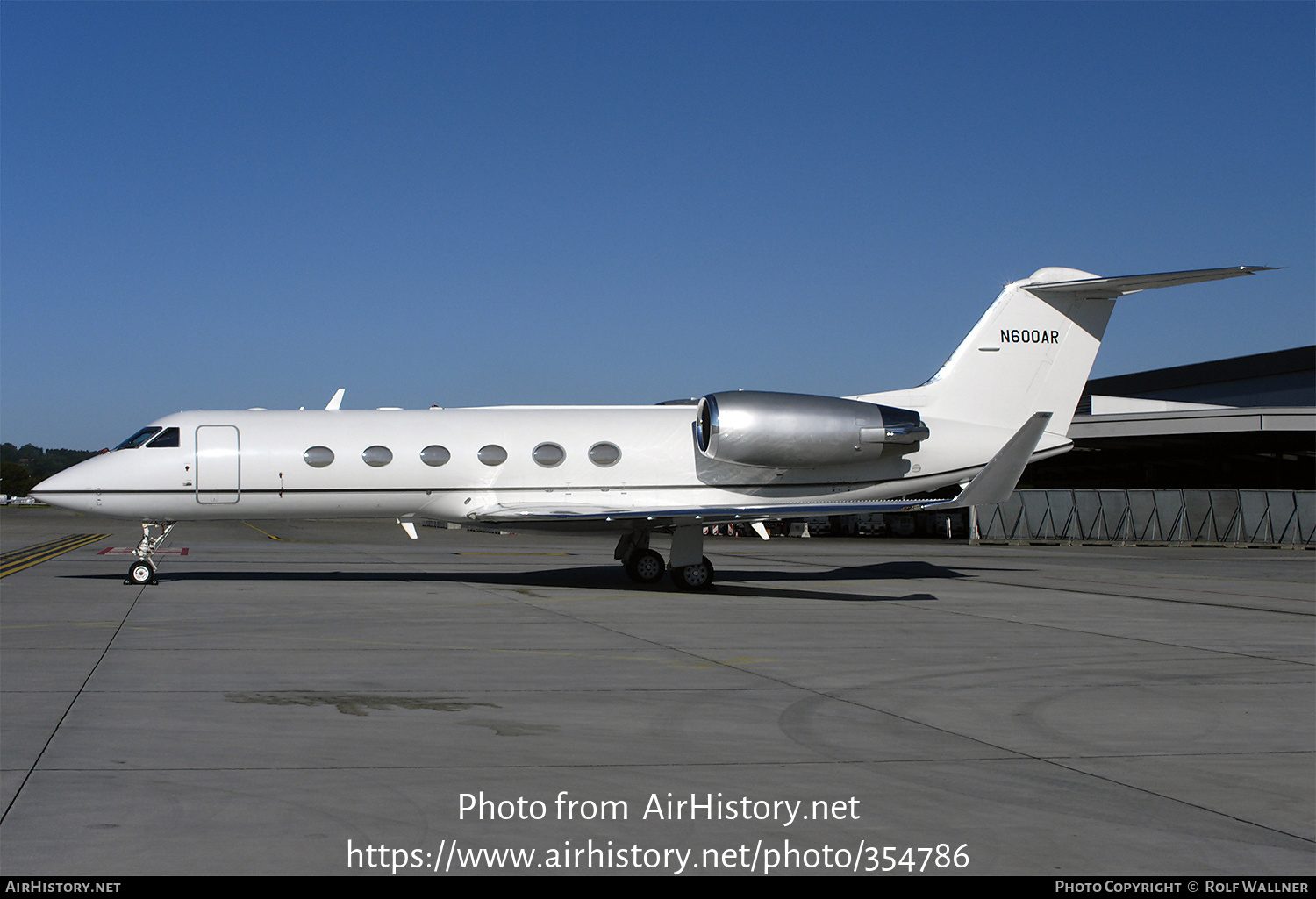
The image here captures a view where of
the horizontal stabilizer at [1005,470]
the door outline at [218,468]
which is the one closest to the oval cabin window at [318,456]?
the door outline at [218,468]

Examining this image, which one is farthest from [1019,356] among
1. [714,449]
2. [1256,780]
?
[1256,780]

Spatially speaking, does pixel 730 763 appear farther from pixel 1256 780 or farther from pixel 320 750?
pixel 1256 780

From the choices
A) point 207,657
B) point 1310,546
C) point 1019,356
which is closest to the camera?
point 207,657

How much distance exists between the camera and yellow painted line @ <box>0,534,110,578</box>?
22109mm

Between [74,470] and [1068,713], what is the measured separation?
52.0 feet

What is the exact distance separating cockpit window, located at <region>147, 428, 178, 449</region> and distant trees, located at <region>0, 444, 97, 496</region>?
8703 centimetres

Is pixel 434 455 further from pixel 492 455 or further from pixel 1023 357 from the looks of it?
pixel 1023 357

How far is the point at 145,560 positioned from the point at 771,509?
10.3 m

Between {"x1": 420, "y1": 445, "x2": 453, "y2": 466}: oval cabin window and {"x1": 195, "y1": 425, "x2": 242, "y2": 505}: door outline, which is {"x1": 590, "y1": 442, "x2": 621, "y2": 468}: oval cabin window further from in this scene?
{"x1": 195, "y1": 425, "x2": 242, "y2": 505}: door outline

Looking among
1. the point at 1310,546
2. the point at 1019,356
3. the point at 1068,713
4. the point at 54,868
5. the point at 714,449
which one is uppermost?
the point at 1019,356

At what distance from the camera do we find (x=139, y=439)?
18250 mm

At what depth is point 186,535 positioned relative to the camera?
40781 mm

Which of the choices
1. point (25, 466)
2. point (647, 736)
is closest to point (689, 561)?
point (647, 736)

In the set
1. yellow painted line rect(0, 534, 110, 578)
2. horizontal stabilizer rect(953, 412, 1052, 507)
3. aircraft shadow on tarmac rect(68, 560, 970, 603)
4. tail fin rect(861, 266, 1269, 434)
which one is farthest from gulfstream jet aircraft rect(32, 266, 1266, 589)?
yellow painted line rect(0, 534, 110, 578)
